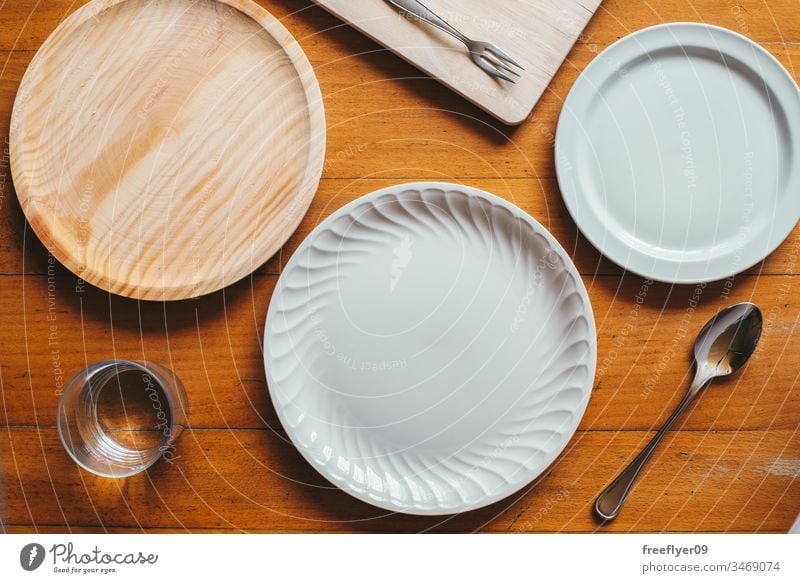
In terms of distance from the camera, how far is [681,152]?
0.46m

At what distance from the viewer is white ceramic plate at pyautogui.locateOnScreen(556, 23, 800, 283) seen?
0.45 metres

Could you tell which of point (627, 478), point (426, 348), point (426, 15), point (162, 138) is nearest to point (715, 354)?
point (627, 478)

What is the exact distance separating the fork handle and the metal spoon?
0.98 feet

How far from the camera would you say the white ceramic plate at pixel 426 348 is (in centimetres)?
45

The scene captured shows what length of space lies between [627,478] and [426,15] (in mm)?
400

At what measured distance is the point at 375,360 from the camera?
0.45m

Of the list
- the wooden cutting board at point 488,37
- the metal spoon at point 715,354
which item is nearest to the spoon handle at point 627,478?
the metal spoon at point 715,354

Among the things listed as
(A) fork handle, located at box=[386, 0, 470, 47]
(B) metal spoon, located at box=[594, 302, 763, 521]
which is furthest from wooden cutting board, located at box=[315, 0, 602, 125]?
(B) metal spoon, located at box=[594, 302, 763, 521]

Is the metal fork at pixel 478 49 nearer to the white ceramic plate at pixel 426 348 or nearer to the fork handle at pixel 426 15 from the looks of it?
the fork handle at pixel 426 15

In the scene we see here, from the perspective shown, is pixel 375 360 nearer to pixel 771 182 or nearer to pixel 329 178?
pixel 329 178

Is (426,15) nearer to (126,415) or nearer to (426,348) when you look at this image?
(426,348)

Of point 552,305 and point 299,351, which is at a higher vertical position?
point 552,305
